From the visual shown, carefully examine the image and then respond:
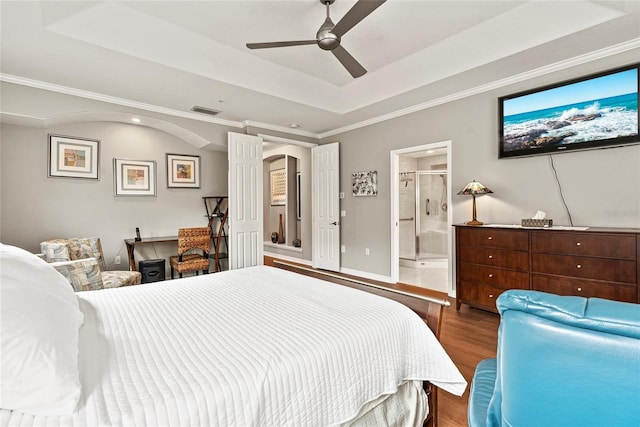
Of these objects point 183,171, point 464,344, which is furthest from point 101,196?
point 464,344

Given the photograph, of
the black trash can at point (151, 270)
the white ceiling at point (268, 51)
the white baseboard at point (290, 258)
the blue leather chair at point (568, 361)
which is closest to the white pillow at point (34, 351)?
the blue leather chair at point (568, 361)

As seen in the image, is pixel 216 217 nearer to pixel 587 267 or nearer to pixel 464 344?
pixel 464 344

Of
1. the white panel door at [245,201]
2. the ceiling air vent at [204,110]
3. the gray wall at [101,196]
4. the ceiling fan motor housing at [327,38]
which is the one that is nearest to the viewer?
the ceiling fan motor housing at [327,38]

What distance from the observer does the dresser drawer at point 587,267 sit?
2.35 m

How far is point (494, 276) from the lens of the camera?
308 centimetres

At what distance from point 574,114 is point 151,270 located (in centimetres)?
508

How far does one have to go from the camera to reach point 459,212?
12.5 ft

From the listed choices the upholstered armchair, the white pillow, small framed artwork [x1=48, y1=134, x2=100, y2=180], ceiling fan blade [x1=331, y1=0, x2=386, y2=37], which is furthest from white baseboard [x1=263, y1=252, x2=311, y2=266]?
the white pillow

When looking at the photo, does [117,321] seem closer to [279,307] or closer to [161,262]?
[279,307]

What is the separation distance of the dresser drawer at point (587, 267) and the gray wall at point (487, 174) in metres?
0.58

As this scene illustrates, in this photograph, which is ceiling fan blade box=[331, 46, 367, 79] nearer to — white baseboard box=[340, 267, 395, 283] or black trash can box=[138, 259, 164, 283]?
white baseboard box=[340, 267, 395, 283]

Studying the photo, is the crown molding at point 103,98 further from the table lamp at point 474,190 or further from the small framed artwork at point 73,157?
the table lamp at point 474,190

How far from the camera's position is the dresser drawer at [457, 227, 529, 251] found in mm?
2887

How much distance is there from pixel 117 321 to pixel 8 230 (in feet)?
11.2
